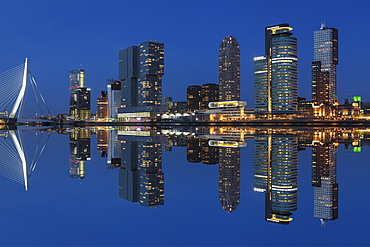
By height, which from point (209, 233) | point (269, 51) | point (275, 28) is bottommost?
point (209, 233)

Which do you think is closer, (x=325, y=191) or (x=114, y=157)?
(x=325, y=191)

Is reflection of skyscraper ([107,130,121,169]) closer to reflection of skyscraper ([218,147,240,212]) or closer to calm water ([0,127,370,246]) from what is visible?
calm water ([0,127,370,246])

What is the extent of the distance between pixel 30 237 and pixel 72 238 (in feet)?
2.56

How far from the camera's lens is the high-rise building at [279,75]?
17075cm

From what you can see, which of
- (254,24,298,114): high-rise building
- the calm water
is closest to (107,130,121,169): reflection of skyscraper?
the calm water

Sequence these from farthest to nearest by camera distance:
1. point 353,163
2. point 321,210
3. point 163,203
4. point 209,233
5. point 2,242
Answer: point 353,163 → point 163,203 → point 321,210 → point 209,233 → point 2,242

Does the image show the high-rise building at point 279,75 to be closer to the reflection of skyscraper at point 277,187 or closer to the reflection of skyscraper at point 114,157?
the reflection of skyscraper at point 114,157

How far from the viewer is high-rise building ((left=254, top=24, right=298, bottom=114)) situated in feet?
560

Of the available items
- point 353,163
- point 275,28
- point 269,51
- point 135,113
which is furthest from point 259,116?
point 353,163

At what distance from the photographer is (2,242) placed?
20.7ft

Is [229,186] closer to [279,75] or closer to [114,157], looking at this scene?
[114,157]

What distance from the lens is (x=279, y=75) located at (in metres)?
173

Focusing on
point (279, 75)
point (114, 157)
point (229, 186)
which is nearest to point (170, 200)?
point (229, 186)

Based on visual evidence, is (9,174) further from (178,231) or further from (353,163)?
(353,163)
